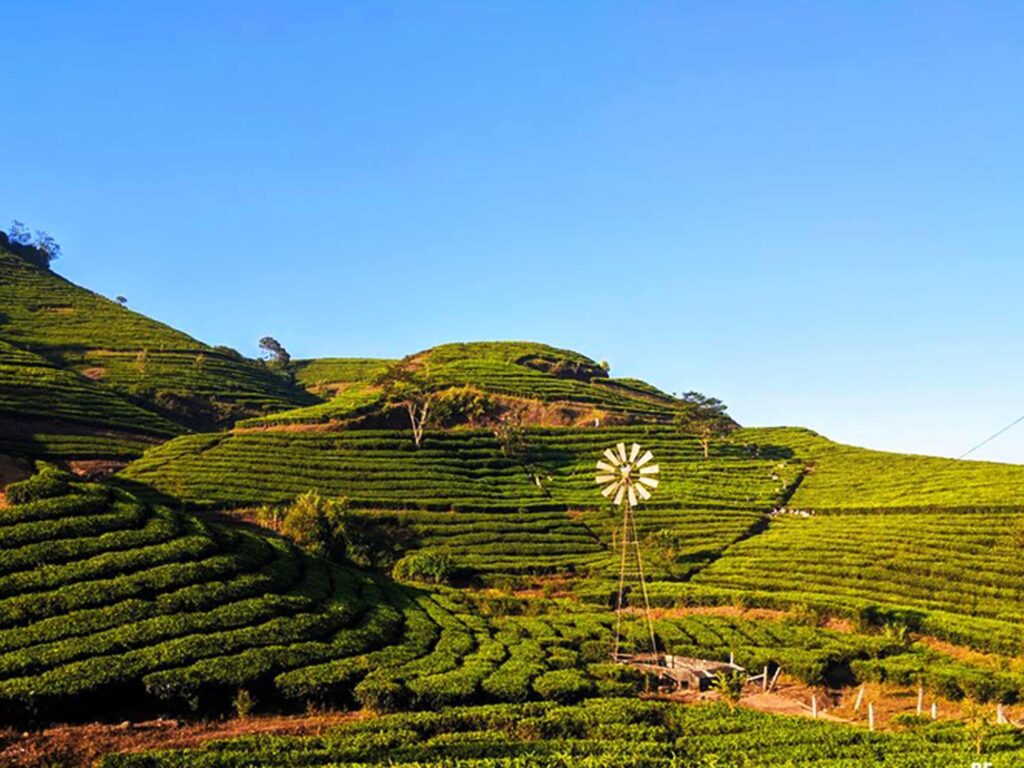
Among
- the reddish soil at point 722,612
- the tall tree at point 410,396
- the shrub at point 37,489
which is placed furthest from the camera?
the tall tree at point 410,396

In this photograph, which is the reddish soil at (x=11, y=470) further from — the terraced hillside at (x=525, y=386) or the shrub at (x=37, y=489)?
the terraced hillside at (x=525, y=386)

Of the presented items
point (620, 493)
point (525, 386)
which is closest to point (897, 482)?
point (525, 386)

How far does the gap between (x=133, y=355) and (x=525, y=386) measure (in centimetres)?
6334

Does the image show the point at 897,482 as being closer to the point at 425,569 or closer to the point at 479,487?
the point at 479,487

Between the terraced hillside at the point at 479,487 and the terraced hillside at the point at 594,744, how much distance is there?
104ft

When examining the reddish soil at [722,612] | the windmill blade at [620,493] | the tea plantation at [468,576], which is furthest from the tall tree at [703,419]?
the windmill blade at [620,493]

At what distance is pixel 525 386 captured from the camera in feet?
350

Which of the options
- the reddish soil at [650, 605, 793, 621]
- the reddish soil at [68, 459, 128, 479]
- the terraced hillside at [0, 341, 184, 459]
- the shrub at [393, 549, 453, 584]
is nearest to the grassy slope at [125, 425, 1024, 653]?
the reddish soil at [650, 605, 793, 621]

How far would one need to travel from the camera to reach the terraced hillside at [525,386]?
299 ft

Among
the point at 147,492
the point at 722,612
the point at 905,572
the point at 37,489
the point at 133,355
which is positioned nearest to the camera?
the point at 37,489

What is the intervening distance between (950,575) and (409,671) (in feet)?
133

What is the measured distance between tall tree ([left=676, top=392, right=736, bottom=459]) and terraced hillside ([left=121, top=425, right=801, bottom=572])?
8.54 metres

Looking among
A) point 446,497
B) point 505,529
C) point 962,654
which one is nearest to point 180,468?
point 446,497

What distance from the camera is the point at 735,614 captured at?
46375 mm
